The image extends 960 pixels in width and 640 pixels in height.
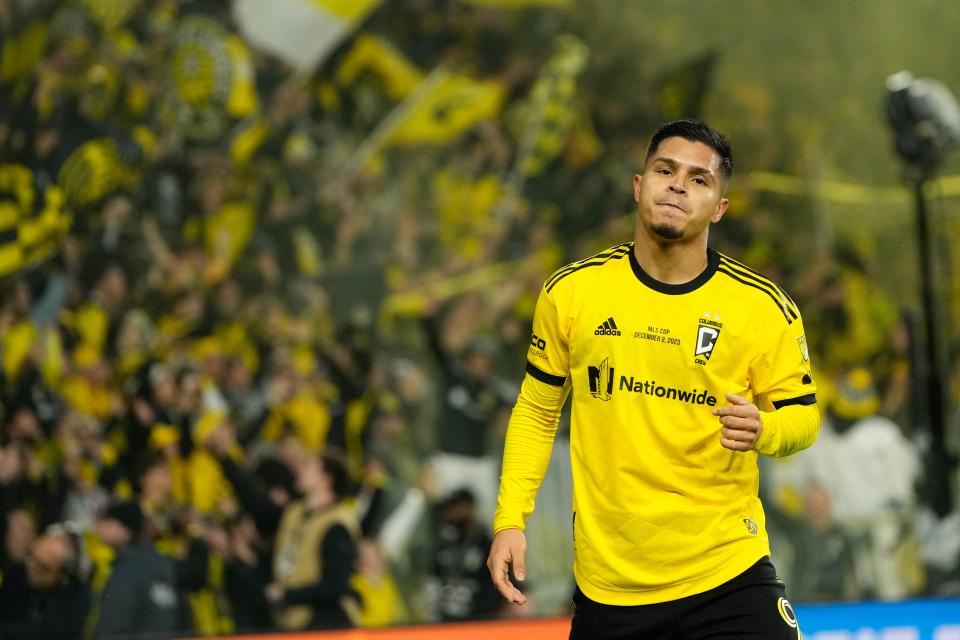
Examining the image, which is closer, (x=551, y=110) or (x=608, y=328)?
(x=608, y=328)

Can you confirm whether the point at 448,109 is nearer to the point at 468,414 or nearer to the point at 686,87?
the point at 686,87

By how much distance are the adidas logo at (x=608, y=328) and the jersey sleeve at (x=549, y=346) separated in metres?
0.10

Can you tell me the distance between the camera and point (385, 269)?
8.37 metres

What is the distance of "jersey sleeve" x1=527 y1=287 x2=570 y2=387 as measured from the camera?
339cm

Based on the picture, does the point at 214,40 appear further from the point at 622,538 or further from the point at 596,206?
the point at 622,538

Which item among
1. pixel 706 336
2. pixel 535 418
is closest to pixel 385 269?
pixel 535 418

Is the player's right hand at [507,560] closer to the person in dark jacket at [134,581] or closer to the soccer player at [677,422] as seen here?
the soccer player at [677,422]

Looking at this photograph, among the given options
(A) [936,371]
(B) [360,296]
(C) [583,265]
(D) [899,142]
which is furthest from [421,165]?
(C) [583,265]

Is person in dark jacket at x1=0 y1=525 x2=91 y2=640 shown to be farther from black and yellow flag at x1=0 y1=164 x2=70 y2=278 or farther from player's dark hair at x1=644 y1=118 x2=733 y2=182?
player's dark hair at x1=644 y1=118 x2=733 y2=182

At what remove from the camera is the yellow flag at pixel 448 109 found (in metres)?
8.47

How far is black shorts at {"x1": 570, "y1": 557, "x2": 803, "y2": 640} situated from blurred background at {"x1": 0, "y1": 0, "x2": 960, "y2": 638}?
485 centimetres

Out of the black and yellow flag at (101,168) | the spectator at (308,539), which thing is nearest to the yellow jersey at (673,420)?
the spectator at (308,539)

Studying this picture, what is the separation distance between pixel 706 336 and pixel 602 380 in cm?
27

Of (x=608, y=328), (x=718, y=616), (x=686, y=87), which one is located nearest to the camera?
(x=718, y=616)
